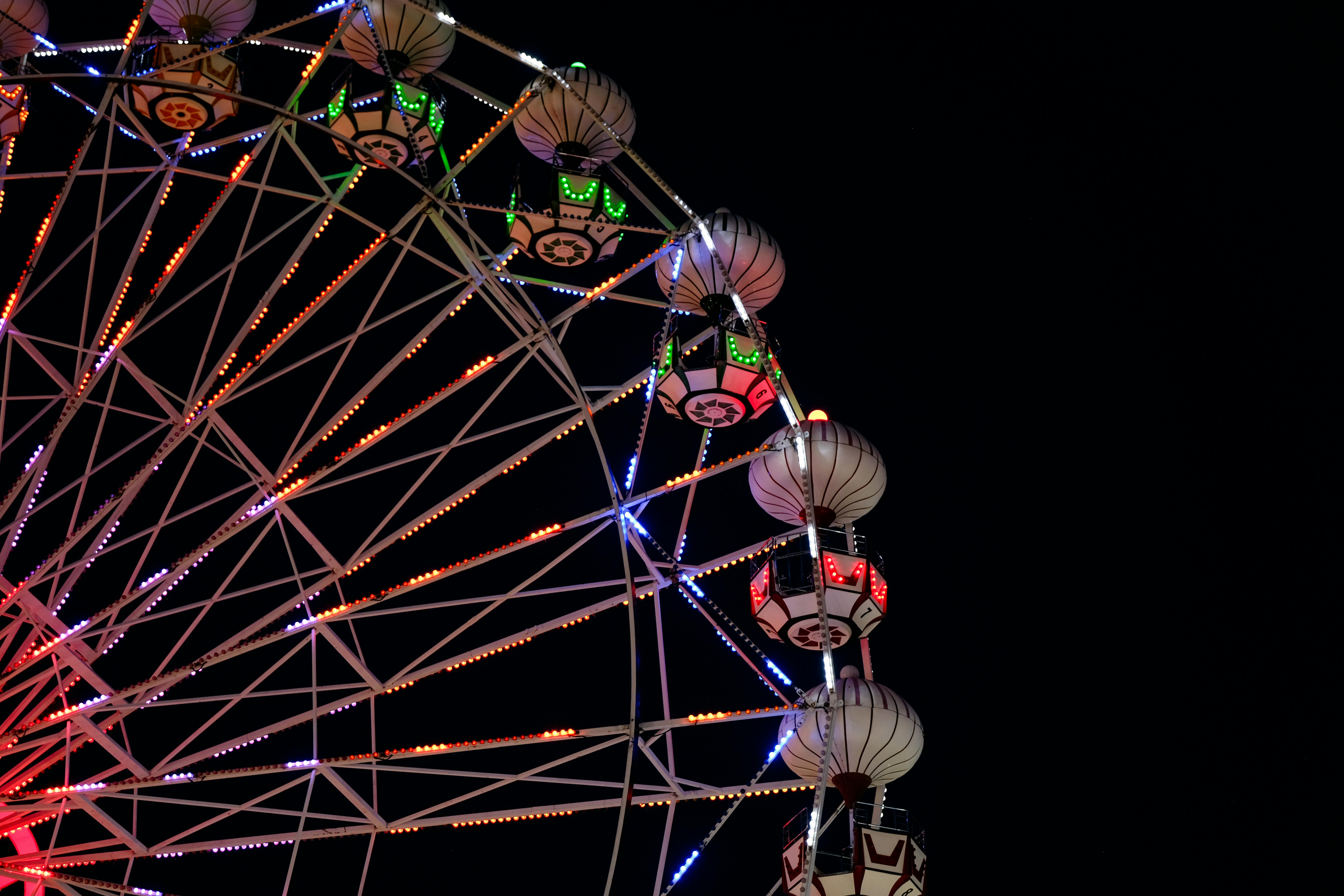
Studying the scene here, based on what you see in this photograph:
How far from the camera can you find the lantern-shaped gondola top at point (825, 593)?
1027 centimetres

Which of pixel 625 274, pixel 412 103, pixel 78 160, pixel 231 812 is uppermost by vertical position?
pixel 412 103

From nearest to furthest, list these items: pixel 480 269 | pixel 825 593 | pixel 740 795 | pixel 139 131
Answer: pixel 825 593
pixel 480 269
pixel 740 795
pixel 139 131

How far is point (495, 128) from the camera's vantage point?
11820 mm

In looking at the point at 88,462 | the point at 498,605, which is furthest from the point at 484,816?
the point at 88,462

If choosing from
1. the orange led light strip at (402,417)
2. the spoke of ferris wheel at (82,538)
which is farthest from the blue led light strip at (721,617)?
the spoke of ferris wheel at (82,538)

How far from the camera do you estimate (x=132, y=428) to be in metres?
18.3

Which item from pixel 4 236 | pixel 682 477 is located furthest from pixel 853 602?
pixel 4 236

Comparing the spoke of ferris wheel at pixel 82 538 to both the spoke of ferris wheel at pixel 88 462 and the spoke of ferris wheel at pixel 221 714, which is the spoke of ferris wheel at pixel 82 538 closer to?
the spoke of ferris wheel at pixel 88 462

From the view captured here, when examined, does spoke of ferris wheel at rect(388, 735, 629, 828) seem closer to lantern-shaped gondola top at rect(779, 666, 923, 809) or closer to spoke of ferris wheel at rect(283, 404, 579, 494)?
lantern-shaped gondola top at rect(779, 666, 923, 809)

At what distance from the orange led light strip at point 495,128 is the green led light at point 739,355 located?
2727mm

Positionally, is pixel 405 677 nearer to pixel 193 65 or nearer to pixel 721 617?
pixel 721 617

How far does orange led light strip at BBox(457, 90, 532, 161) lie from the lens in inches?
462

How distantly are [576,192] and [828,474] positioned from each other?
3.27 m

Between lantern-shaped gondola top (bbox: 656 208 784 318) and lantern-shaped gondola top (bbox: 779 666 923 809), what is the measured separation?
3.55 m
